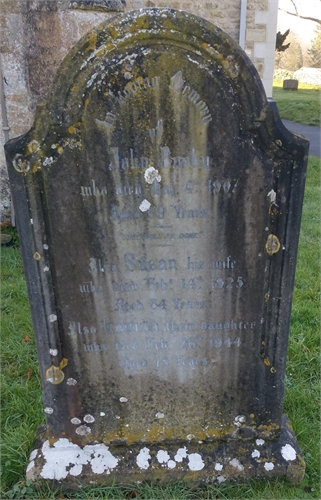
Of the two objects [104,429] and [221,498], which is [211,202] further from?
[221,498]

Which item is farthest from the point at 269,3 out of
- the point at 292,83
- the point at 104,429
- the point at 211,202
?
the point at 292,83

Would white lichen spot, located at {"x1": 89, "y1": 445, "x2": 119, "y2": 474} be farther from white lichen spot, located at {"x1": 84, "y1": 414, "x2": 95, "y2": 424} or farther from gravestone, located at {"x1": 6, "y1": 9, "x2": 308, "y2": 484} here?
white lichen spot, located at {"x1": 84, "y1": 414, "x2": 95, "y2": 424}

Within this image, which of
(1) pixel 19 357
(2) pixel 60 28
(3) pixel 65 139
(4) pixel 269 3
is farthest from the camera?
(4) pixel 269 3

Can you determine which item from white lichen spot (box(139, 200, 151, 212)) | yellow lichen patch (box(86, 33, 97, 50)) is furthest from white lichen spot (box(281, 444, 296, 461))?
yellow lichen patch (box(86, 33, 97, 50))

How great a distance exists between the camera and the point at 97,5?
5215 mm

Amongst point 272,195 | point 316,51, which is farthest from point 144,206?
point 316,51

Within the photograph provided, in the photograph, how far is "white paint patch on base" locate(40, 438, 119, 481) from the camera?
2408 mm

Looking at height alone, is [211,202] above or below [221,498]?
above

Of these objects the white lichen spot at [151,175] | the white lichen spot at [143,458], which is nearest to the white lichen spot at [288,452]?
the white lichen spot at [143,458]

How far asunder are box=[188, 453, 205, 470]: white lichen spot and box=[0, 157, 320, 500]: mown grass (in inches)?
4.5

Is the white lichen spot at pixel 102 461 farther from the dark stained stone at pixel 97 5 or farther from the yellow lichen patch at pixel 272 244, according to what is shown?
the dark stained stone at pixel 97 5

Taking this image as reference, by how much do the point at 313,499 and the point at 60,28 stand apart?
539 centimetres

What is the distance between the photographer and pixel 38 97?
5.66 metres

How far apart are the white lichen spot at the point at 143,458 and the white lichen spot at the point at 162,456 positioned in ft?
0.17
